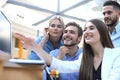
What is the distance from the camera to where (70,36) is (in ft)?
6.66

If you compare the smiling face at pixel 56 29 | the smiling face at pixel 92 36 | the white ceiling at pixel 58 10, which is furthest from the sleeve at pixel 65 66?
the white ceiling at pixel 58 10

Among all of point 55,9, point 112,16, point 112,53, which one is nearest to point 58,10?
point 55,9

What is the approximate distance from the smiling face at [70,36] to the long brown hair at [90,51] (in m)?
0.31

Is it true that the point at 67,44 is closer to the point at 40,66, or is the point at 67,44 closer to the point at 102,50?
the point at 102,50

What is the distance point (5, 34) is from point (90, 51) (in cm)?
86

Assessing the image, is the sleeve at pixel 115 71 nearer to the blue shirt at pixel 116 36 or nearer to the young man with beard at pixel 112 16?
the blue shirt at pixel 116 36

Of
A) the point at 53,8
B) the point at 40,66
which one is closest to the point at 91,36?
the point at 40,66

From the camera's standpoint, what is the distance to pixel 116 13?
8.00 feet

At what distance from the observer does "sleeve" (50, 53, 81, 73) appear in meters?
1.61

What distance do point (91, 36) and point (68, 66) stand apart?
245 millimetres

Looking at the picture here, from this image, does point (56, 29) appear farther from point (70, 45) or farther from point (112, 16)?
point (112, 16)

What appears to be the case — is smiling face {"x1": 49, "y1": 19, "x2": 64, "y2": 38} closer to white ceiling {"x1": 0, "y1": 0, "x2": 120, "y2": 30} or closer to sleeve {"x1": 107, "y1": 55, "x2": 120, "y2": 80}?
sleeve {"x1": 107, "y1": 55, "x2": 120, "y2": 80}

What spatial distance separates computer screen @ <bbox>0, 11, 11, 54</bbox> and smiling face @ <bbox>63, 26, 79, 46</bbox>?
1002 mm

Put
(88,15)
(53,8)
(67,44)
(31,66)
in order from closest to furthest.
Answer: (31,66) < (67,44) < (53,8) < (88,15)
